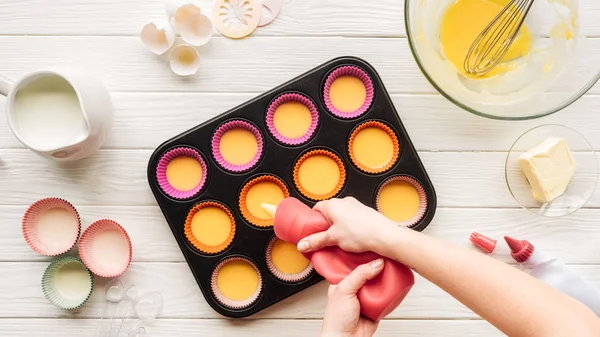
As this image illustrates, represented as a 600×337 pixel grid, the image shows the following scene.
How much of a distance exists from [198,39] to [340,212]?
0.35 metres

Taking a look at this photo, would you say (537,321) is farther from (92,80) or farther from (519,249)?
(92,80)

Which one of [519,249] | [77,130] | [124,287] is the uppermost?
[77,130]

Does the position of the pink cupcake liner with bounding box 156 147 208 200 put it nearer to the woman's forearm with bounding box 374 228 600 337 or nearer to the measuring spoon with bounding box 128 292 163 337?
the measuring spoon with bounding box 128 292 163 337

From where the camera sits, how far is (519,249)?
2.65 ft

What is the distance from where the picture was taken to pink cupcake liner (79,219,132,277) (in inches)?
31.5

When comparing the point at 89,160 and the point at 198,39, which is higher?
the point at 198,39

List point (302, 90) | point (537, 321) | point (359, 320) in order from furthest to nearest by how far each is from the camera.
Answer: point (302, 90) < point (359, 320) < point (537, 321)

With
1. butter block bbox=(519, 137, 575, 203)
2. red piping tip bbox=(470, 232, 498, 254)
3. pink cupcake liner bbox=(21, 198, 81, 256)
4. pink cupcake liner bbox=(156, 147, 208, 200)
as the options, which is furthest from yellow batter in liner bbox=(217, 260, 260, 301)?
butter block bbox=(519, 137, 575, 203)

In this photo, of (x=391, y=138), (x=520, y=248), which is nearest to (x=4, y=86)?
(x=391, y=138)

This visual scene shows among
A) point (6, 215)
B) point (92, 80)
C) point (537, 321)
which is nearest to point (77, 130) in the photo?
point (92, 80)

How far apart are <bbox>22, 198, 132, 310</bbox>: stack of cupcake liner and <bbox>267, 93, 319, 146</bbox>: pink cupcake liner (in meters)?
0.27

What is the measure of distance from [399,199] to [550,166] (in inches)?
9.2

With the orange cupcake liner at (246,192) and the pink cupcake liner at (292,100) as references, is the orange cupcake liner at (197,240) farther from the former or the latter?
the pink cupcake liner at (292,100)

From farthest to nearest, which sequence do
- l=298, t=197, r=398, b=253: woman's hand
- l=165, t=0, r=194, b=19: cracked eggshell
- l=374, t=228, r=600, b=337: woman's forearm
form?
l=165, t=0, r=194, b=19: cracked eggshell < l=298, t=197, r=398, b=253: woman's hand < l=374, t=228, r=600, b=337: woman's forearm
